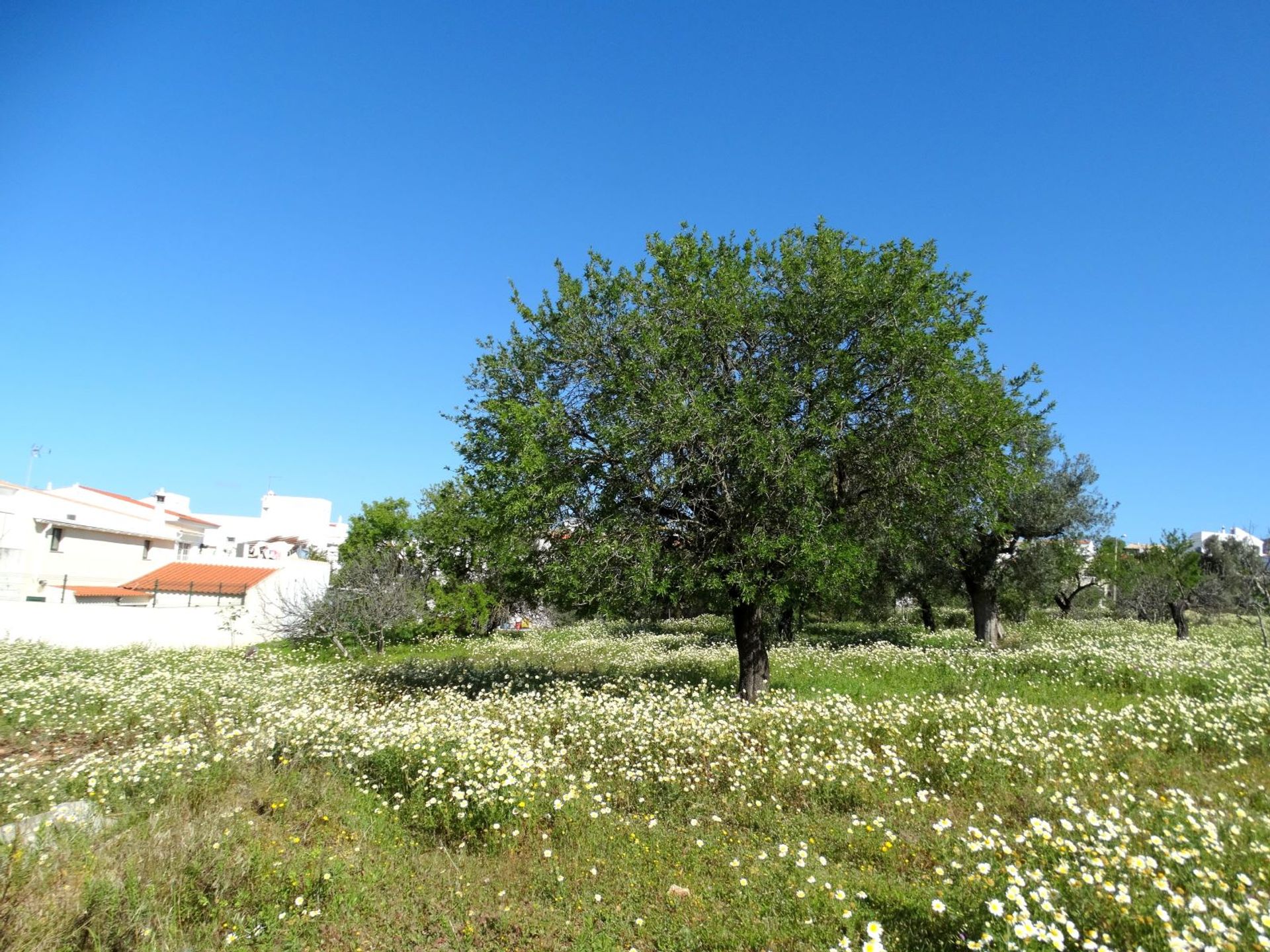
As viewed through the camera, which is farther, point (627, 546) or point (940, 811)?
point (627, 546)

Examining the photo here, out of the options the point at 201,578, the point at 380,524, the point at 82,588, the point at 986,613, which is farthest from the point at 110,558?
the point at 986,613

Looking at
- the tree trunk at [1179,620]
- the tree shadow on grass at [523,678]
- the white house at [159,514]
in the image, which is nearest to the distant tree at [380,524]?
the white house at [159,514]

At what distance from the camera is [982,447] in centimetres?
1148

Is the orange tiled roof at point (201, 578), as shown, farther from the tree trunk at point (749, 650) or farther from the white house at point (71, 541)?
the tree trunk at point (749, 650)

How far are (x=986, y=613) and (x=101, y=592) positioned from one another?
44.7 meters

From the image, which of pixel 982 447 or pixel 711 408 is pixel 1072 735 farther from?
pixel 711 408

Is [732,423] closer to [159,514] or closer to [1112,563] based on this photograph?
[1112,563]

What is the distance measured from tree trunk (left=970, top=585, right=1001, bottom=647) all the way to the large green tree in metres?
14.2

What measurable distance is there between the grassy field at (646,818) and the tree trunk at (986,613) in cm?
1105

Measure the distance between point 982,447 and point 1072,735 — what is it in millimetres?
4668

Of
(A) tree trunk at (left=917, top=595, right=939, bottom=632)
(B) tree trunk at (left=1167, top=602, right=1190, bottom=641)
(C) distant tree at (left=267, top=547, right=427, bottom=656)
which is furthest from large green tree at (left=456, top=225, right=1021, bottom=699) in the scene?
(A) tree trunk at (left=917, top=595, right=939, bottom=632)

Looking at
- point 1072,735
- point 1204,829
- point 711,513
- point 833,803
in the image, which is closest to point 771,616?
point 711,513

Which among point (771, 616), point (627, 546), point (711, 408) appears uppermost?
point (711, 408)

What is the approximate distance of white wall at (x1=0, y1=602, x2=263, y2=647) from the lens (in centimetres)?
2391
